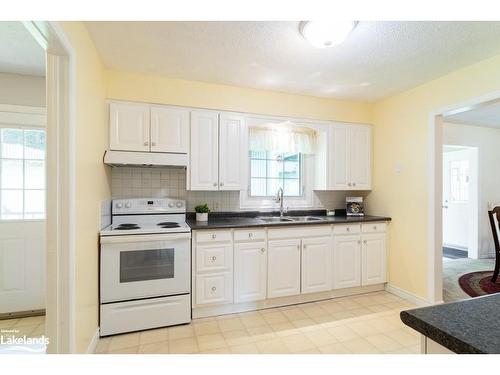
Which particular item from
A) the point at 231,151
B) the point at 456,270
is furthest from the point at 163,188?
the point at 456,270

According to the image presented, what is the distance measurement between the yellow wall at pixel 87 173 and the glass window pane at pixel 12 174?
102cm

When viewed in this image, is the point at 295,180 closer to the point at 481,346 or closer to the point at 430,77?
the point at 430,77

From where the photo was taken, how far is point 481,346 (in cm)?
59

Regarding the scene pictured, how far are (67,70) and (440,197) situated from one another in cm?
347

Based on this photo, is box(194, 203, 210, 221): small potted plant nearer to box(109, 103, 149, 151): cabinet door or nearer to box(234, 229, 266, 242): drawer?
box(234, 229, 266, 242): drawer

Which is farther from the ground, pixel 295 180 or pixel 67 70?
pixel 67 70

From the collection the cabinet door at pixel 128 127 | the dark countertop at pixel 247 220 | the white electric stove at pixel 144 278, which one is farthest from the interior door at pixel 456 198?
the cabinet door at pixel 128 127

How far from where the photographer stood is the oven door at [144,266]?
220 cm

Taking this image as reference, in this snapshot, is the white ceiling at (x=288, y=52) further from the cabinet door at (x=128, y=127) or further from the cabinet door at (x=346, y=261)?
the cabinet door at (x=346, y=261)

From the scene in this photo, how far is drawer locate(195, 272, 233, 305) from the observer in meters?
2.48

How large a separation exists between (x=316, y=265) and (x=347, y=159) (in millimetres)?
1424
